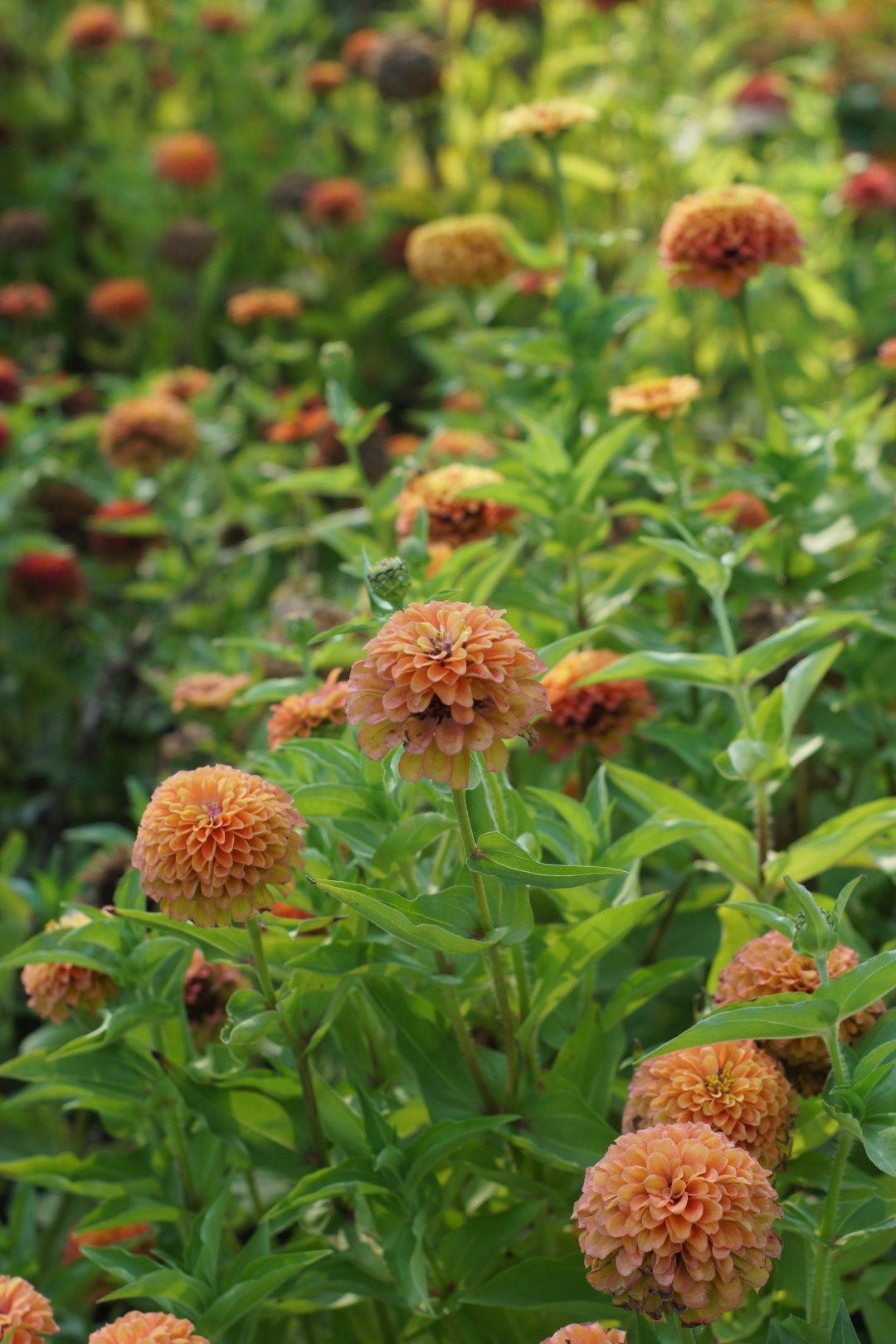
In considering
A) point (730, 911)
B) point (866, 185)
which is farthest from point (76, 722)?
point (866, 185)

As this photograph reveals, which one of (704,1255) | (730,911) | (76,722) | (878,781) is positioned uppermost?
(704,1255)

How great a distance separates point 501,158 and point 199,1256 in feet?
10.5

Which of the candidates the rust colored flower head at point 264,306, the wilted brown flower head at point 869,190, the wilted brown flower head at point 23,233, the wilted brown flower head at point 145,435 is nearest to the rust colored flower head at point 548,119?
the wilted brown flower head at point 145,435

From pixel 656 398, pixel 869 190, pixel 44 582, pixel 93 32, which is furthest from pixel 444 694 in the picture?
pixel 93 32

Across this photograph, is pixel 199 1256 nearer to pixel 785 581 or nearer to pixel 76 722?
pixel 785 581

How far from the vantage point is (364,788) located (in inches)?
46.3

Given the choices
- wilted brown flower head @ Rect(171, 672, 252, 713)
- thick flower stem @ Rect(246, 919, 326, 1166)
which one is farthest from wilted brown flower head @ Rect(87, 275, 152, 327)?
thick flower stem @ Rect(246, 919, 326, 1166)

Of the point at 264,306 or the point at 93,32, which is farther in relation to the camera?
the point at 93,32

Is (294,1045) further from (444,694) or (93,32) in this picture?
(93,32)

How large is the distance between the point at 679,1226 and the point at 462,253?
1807mm

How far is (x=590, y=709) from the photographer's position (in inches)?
60.7

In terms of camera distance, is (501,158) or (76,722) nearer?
(76,722)

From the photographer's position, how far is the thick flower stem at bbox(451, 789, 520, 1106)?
102 cm

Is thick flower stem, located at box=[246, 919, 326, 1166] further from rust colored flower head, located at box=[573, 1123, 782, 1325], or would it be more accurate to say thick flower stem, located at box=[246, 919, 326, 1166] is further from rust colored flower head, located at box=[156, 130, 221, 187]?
rust colored flower head, located at box=[156, 130, 221, 187]
